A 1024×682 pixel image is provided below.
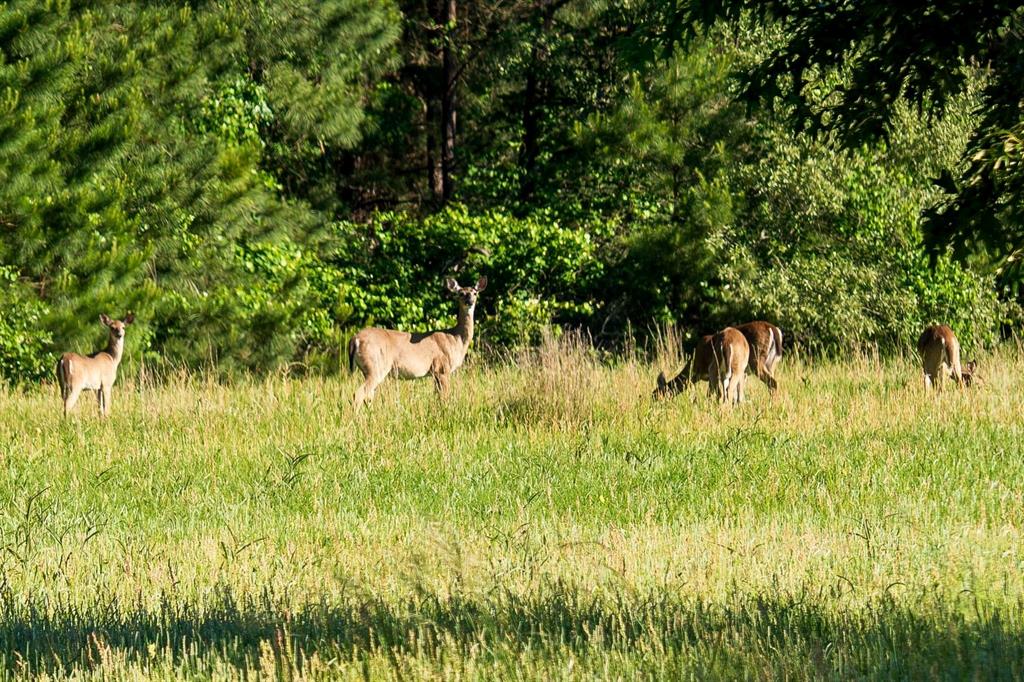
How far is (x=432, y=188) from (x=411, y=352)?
33.4 feet

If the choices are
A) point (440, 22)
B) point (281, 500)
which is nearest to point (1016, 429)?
point (281, 500)

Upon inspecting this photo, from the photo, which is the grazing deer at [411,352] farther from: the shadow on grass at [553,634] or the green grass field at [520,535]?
the shadow on grass at [553,634]

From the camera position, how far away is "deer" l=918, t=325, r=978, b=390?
14.8m

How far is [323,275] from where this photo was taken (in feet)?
70.4

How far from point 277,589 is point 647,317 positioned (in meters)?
16.7

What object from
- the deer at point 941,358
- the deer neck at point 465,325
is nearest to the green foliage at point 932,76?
the deer at point 941,358

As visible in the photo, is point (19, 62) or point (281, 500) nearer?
point (281, 500)

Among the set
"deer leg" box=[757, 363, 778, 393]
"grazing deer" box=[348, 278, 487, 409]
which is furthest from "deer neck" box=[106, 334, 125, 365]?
"deer leg" box=[757, 363, 778, 393]

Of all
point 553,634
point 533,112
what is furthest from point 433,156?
point 553,634

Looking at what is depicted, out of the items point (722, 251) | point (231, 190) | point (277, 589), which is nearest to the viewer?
point (277, 589)

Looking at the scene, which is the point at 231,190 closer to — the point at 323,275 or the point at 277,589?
the point at 323,275

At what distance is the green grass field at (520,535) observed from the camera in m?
5.19

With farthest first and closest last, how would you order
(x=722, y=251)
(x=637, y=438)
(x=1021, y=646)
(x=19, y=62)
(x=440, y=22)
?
(x=440, y=22)
(x=722, y=251)
(x=19, y=62)
(x=637, y=438)
(x=1021, y=646)

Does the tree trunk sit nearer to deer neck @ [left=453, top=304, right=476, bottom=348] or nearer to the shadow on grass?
deer neck @ [left=453, top=304, right=476, bottom=348]
